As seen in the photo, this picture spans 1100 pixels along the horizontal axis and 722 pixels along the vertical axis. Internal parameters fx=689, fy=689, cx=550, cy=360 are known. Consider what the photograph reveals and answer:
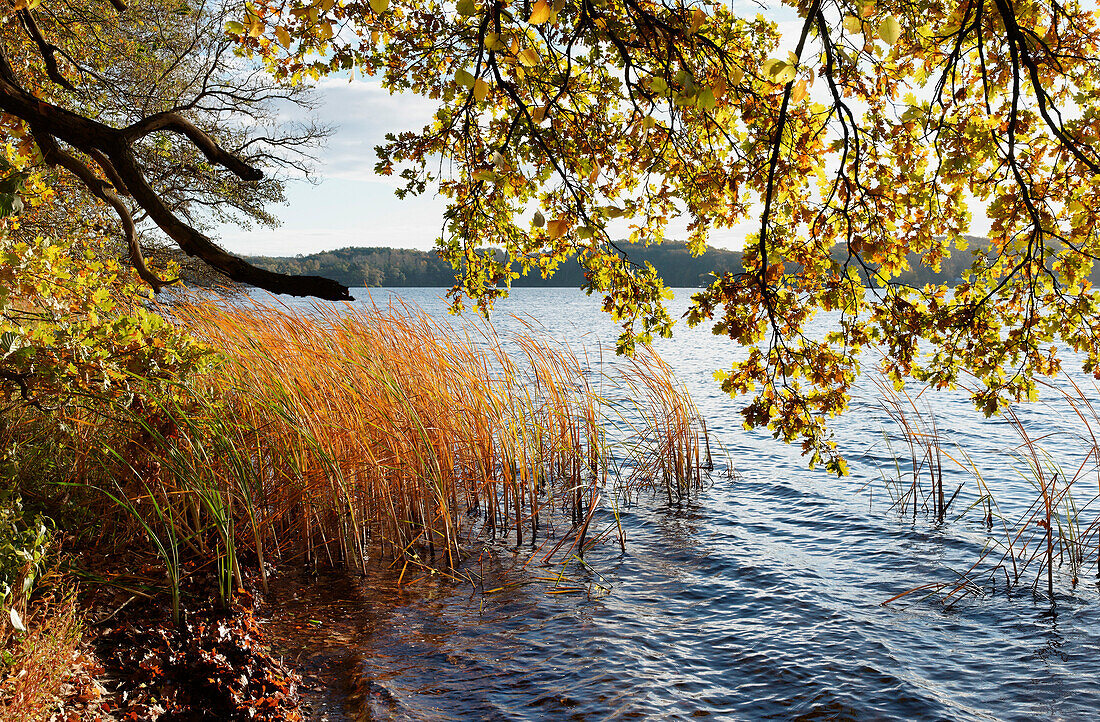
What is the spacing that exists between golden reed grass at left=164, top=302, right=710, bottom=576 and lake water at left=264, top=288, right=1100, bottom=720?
0.58 meters

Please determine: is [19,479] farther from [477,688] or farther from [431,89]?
[431,89]

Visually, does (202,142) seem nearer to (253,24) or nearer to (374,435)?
(253,24)

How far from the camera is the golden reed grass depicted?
5.43m

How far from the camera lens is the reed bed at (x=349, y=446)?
4.81 m

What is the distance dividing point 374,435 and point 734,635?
134 inches

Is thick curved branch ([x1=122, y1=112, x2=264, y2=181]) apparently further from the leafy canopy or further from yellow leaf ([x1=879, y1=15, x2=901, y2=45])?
yellow leaf ([x1=879, y1=15, x2=901, y2=45])

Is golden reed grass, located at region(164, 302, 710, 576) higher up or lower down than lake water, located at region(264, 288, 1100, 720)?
higher up

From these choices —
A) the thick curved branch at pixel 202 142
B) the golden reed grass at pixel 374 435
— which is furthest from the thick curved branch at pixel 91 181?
the thick curved branch at pixel 202 142

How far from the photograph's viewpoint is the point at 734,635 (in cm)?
527

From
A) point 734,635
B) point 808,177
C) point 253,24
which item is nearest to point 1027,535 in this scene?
point 734,635

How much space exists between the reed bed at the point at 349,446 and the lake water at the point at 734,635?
58cm

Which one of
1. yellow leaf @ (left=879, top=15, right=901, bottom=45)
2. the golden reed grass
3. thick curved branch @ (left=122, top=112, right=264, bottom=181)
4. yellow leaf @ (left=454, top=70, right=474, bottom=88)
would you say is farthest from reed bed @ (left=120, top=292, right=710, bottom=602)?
yellow leaf @ (left=879, top=15, right=901, bottom=45)

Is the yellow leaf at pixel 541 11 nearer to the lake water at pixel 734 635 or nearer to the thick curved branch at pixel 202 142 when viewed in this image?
the thick curved branch at pixel 202 142

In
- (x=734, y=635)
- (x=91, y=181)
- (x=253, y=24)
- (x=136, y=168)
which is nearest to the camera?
(x=253, y=24)
